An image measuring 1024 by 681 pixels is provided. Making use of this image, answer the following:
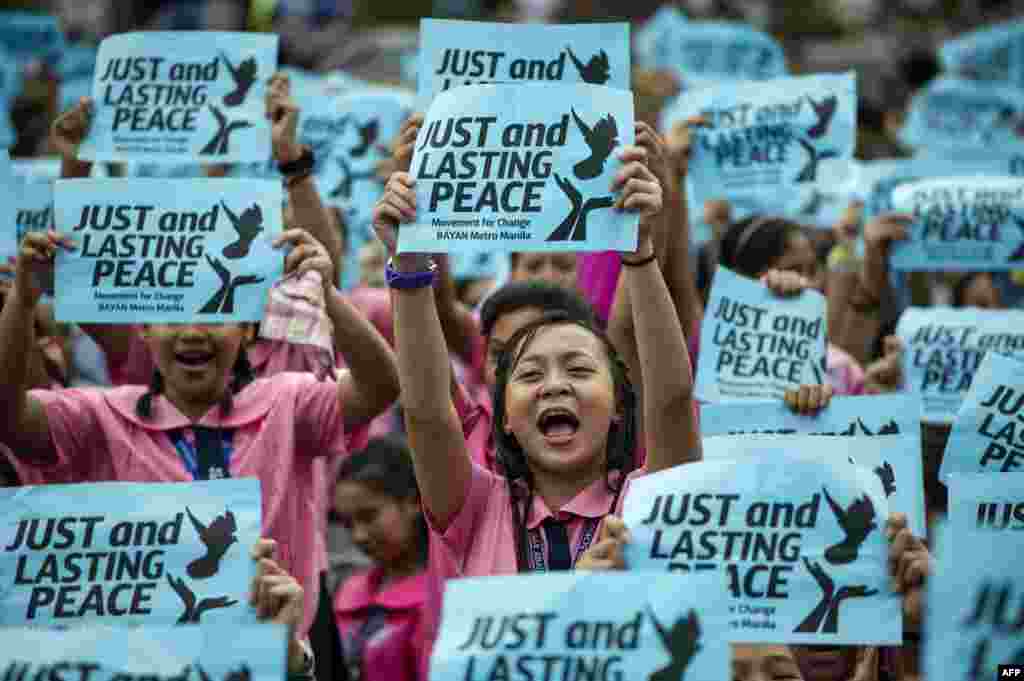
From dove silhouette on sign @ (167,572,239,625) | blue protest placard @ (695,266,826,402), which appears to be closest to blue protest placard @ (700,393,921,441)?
blue protest placard @ (695,266,826,402)

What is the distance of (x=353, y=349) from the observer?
498 centimetres

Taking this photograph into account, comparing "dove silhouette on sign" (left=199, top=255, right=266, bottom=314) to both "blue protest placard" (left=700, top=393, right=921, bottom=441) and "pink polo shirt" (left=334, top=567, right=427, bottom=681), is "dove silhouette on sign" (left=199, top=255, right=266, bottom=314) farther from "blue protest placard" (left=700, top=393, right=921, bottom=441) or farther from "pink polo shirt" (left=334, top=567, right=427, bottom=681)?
"pink polo shirt" (left=334, top=567, right=427, bottom=681)

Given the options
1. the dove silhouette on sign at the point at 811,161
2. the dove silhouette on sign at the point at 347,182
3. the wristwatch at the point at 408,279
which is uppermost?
the dove silhouette on sign at the point at 811,161

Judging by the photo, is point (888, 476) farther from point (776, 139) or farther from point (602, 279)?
point (776, 139)

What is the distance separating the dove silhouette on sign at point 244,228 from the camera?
17.3ft

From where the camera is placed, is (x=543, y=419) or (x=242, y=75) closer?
(x=543, y=419)

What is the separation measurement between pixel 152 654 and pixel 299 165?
2633 mm

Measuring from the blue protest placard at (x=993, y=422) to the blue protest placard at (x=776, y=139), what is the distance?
2238 mm

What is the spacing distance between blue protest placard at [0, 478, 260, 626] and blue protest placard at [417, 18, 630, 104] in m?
1.76

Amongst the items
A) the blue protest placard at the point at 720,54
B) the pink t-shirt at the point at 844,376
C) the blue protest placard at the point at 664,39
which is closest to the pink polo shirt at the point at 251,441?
the pink t-shirt at the point at 844,376

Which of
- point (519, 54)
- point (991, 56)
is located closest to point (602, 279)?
point (519, 54)

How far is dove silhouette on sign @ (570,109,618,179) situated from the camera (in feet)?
14.8

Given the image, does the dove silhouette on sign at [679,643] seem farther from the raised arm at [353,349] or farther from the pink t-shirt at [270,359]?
the pink t-shirt at [270,359]

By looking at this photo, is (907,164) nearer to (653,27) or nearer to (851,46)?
(653,27)
